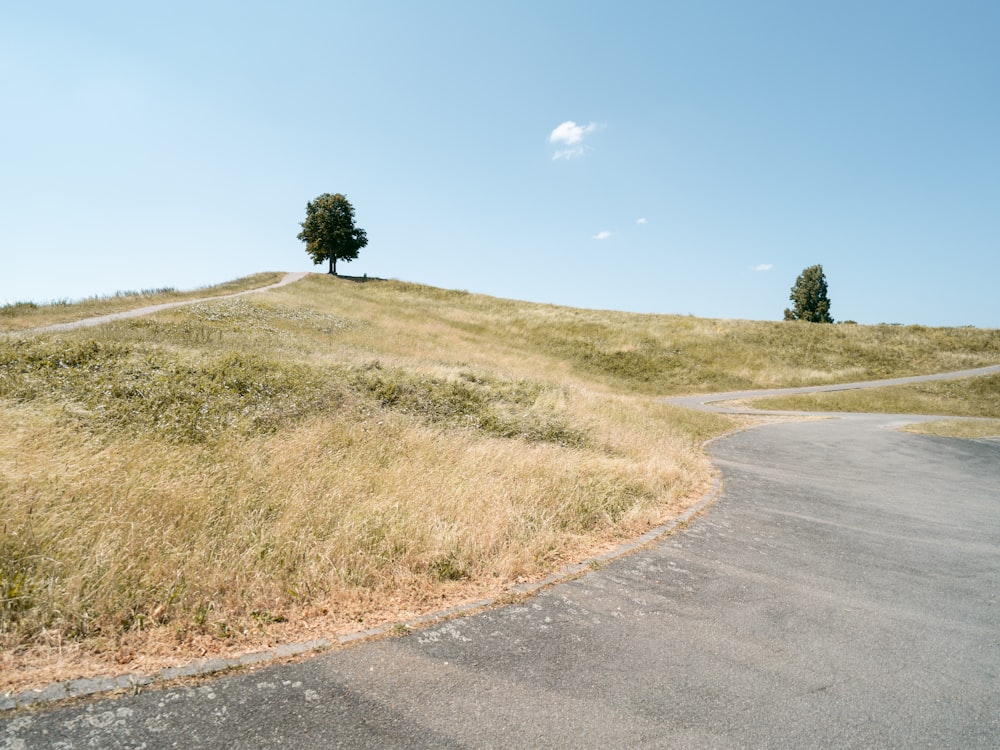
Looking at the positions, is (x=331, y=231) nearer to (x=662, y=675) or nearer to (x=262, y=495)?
(x=262, y=495)

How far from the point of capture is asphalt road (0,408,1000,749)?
3271 millimetres

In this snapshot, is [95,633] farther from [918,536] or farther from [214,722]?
[918,536]

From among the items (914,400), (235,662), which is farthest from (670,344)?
(235,662)

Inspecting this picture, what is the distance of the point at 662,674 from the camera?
4047mm

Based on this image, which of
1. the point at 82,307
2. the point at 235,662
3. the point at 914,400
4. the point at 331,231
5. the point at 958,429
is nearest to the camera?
the point at 235,662

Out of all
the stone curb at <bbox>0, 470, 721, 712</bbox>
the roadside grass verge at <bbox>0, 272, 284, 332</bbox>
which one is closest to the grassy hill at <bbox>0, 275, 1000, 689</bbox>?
the stone curb at <bbox>0, 470, 721, 712</bbox>

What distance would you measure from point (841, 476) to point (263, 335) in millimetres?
Answer: 24543

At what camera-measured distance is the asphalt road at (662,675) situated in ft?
10.7

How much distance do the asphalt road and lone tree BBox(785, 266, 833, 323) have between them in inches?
3566

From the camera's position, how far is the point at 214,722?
3.25m

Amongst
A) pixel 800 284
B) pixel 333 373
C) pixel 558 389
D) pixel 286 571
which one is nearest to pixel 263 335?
pixel 333 373

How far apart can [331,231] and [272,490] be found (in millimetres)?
76464

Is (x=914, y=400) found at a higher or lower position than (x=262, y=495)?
higher

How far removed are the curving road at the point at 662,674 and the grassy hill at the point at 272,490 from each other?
740 mm
